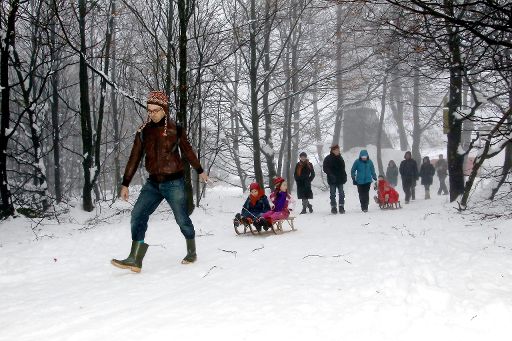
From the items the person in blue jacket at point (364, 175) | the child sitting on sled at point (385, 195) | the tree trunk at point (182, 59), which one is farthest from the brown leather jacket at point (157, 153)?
the child sitting on sled at point (385, 195)

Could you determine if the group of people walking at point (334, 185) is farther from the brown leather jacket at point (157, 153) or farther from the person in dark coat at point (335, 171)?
the brown leather jacket at point (157, 153)

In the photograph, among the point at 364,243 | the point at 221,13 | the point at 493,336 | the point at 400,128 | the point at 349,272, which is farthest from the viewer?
the point at 400,128

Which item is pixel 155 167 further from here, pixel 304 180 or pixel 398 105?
pixel 398 105

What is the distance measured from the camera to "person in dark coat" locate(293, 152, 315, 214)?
42.7ft

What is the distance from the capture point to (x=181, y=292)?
4000mm

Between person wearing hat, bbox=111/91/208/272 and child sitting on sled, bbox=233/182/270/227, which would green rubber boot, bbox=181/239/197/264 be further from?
child sitting on sled, bbox=233/182/270/227

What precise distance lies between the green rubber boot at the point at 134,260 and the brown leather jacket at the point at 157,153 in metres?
0.74

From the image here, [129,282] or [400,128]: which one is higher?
[400,128]

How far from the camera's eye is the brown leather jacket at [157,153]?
5.05 meters

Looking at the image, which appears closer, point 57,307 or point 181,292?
point 57,307

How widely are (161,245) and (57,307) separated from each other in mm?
Answer: 3133

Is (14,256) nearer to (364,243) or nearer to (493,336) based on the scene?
(364,243)

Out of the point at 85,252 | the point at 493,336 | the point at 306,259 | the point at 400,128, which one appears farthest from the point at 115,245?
the point at 400,128

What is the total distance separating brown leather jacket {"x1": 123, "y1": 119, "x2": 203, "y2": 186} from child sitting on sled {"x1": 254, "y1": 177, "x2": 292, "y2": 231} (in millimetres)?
2937
